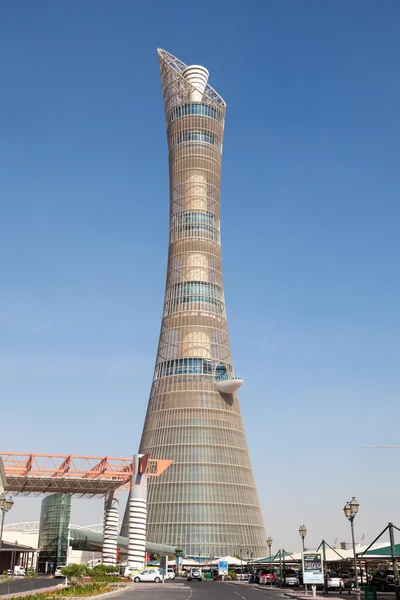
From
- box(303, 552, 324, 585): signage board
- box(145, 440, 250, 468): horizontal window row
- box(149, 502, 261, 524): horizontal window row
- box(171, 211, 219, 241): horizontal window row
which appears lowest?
box(303, 552, 324, 585): signage board

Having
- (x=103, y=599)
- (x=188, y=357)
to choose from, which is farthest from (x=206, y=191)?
(x=103, y=599)

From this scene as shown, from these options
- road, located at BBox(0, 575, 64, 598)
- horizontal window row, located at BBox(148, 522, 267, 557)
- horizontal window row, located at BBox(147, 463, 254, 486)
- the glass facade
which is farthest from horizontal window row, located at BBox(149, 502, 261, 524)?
road, located at BBox(0, 575, 64, 598)

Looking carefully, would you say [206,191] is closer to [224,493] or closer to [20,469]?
[224,493]

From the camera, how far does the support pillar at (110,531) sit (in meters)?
76.8

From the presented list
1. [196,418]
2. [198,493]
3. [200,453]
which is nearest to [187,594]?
[198,493]

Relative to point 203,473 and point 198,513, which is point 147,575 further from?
point 203,473

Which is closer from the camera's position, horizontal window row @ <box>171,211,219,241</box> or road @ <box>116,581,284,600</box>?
road @ <box>116,581,284,600</box>

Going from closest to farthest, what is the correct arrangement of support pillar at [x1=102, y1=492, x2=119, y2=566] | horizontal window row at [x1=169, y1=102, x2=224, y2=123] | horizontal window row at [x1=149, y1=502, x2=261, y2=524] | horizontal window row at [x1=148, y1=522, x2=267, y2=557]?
1. support pillar at [x1=102, y1=492, x2=119, y2=566]
2. horizontal window row at [x1=148, y1=522, x2=267, y2=557]
3. horizontal window row at [x1=149, y1=502, x2=261, y2=524]
4. horizontal window row at [x1=169, y1=102, x2=224, y2=123]

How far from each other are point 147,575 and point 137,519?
20.2 feet

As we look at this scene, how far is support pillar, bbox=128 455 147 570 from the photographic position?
70.2 meters

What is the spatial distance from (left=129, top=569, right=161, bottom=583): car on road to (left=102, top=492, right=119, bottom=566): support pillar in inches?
256

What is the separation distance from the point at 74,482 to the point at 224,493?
5055cm

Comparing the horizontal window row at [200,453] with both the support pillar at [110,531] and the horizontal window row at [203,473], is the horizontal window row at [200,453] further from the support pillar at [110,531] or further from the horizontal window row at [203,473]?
the support pillar at [110,531]

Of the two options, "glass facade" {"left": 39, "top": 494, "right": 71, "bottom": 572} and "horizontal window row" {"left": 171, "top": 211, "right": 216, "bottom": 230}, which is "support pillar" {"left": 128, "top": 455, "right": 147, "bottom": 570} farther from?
"horizontal window row" {"left": 171, "top": 211, "right": 216, "bottom": 230}
